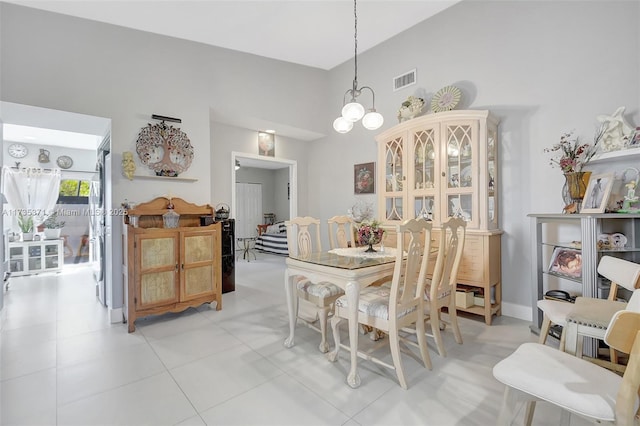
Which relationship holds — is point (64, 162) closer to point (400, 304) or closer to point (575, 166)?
point (400, 304)

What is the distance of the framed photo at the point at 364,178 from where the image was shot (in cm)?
446

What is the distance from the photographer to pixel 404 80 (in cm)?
397

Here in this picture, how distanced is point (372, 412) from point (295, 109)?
4.25 m

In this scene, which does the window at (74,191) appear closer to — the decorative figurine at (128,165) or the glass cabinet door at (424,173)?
the decorative figurine at (128,165)

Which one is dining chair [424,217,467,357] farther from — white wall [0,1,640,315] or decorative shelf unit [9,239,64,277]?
decorative shelf unit [9,239,64,277]

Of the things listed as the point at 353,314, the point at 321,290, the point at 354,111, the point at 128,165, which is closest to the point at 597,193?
the point at 354,111

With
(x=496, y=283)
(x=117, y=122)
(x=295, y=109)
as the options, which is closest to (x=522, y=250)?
(x=496, y=283)

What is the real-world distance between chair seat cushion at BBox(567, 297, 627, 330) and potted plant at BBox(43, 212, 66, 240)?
7550 millimetres

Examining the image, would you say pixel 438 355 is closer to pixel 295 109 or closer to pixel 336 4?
pixel 336 4

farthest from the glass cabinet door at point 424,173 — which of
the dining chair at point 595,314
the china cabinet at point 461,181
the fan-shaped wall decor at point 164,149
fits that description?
the fan-shaped wall decor at point 164,149

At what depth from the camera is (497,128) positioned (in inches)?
125

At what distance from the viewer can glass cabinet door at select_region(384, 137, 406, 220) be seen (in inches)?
142

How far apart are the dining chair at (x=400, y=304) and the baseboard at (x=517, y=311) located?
1679 millimetres

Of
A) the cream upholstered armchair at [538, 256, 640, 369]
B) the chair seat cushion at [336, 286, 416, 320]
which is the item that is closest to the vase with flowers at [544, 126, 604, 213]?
the cream upholstered armchair at [538, 256, 640, 369]
